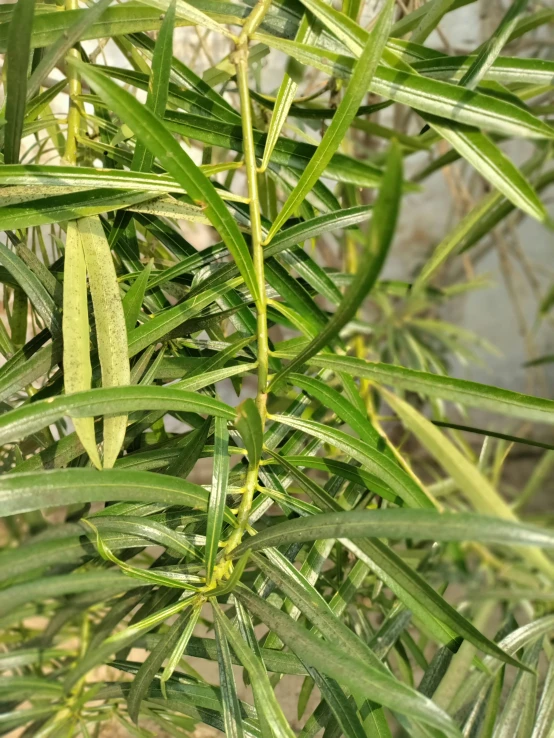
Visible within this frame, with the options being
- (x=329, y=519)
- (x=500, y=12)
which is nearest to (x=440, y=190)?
(x=500, y=12)

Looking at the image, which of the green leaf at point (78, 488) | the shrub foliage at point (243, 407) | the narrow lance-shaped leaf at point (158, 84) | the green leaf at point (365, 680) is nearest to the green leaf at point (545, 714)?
the shrub foliage at point (243, 407)

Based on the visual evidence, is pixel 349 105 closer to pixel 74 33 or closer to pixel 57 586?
pixel 74 33

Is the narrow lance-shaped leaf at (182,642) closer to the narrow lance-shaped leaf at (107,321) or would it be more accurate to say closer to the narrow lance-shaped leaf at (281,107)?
the narrow lance-shaped leaf at (107,321)

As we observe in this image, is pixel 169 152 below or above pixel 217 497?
above

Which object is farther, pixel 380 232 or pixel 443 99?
pixel 443 99

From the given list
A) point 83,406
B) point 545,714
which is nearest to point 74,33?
point 83,406

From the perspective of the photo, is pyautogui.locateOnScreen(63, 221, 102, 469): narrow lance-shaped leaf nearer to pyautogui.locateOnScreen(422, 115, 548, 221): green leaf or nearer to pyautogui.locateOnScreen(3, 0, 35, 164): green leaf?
pyautogui.locateOnScreen(3, 0, 35, 164): green leaf
